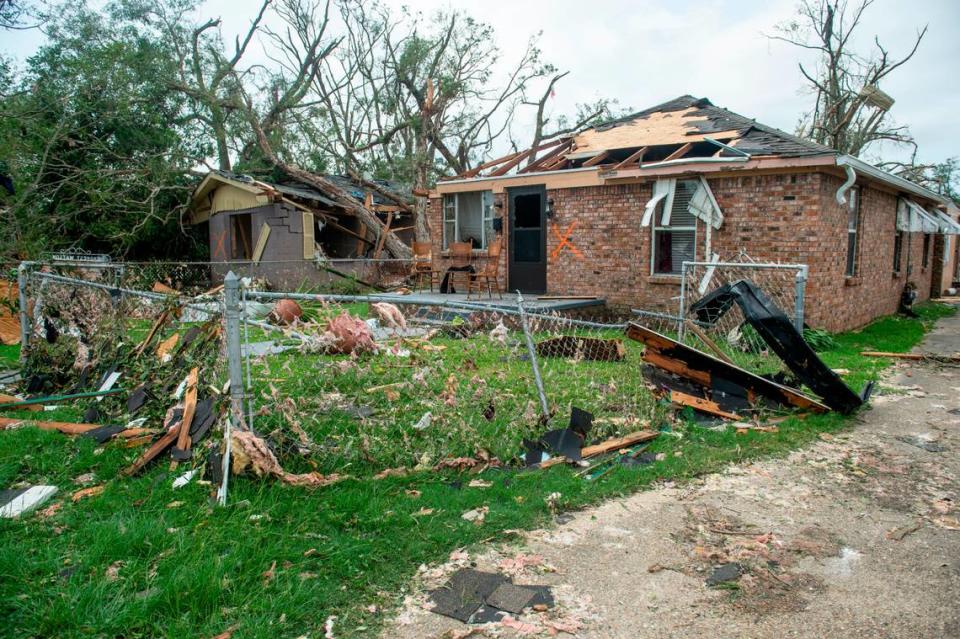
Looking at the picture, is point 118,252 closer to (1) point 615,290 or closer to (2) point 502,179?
(2) point 502,179

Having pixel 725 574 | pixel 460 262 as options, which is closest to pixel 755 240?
pixel 460 262

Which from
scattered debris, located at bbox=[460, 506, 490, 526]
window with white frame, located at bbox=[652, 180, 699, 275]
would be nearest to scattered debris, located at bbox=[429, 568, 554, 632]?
scattered debris, located at bbox=[460, 506, 490, 526]

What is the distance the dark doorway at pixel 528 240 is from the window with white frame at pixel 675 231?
2581 mm

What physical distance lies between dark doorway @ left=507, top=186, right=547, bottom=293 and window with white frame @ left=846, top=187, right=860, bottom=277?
5760 mm

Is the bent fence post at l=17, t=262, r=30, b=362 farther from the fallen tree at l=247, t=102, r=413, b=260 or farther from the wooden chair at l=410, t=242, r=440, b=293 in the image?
the fallen tree at l=247, t=102, r=413, b=260

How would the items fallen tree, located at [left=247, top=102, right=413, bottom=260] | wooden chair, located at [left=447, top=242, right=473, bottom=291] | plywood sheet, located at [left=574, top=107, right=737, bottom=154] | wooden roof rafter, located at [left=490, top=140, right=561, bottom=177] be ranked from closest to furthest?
plywood sheet, located at [left=574, top=107, right=737, bottom=154] → wooden chair, located at [left=447, top=242, right=473, bottom=291] → wooden roof rafter, located at [left=490, top=140, right=561, bottom=177] → fallen tree, located at [left=247, top=102, right=413, bottom=260]

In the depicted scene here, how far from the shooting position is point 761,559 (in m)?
3.15

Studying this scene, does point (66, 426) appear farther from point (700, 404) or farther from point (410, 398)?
point (700, 404)

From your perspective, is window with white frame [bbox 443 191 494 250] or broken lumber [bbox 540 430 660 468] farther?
window with white frame [bbox 443 191 494 250]

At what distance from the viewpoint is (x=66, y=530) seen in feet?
10.9

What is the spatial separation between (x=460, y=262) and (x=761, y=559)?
1194 cm

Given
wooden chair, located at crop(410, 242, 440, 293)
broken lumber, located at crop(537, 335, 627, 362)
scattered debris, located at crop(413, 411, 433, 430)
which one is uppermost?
wooden chair, located at crop(410, 242, 440, 293)

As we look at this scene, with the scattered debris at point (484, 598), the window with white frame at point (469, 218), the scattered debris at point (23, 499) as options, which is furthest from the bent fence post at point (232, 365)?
the window with white frame at point (469, 218)

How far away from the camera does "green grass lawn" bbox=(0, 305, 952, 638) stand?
2631 mm
